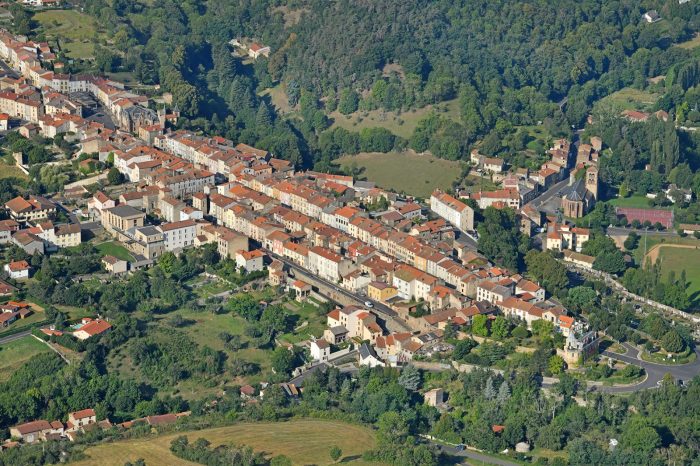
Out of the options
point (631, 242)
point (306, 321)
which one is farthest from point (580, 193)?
point (306, 321)

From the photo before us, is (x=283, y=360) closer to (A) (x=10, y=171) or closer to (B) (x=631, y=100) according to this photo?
(A) (x=10, y=171)

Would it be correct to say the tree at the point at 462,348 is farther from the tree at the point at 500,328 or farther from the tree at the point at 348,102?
the tree at the point at 348,102

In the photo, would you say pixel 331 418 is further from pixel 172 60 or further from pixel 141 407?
pixel 172 60

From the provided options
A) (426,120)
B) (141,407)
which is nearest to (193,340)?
(141,407)

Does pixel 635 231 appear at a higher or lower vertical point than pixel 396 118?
lower

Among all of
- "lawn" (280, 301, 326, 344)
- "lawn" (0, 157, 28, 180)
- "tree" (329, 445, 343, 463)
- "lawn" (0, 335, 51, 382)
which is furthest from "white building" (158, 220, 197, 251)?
"tree" (329, 445, 343, 463)

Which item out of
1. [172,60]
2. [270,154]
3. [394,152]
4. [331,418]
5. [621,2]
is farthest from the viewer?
[621,2]

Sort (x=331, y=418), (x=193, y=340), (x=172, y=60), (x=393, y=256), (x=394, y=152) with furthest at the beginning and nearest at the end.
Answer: (x=172, y=60)
(x=394, y=152)
(x=393, y=256)
(x=193, y=340)
(x=331, y=418)
